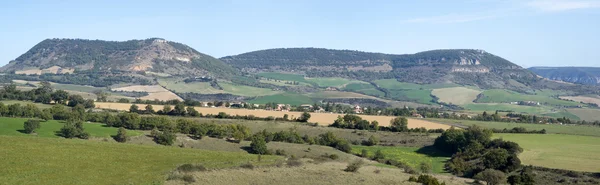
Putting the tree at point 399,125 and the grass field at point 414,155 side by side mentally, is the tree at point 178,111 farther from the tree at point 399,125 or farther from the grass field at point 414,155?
the tree at point 399,125

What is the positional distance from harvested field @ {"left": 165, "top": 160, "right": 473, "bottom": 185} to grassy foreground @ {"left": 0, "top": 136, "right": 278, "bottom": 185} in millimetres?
3830

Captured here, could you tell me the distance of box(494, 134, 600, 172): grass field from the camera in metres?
73.6

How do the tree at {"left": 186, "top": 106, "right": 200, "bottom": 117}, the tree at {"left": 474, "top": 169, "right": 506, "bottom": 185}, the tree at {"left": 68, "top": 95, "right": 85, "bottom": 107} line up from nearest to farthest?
the tree at {"left": 474, "top": 169, "right": 506, "bottom": 185}, the tree at {"left": 186, "top": 106, "right": 200, "bottom": 117}, the tree at {"left": 68, "top": 95, "right": 85, "bottom": 107}

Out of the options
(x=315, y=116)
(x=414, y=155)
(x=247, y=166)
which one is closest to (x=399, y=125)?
(x=414, y=155)

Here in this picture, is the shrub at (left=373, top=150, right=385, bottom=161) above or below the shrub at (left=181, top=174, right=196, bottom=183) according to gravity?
below

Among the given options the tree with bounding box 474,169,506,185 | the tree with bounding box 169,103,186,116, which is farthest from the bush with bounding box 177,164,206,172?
the tree with bounding box 169,103,186,116

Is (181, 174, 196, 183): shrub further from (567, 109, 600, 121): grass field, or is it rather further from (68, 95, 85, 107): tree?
(567, 109, 600, 121): grass field

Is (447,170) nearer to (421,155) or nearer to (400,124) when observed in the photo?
(421,155)

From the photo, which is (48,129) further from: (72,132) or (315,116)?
(315,116)

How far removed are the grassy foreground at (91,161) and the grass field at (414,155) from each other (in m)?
23.9

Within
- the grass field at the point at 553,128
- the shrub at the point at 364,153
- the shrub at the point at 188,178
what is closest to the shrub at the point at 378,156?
the shrub at the point at 364,153

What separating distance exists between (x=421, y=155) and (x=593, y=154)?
24.8 metres

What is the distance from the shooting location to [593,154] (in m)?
80.8

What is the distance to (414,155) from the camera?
8950cm
